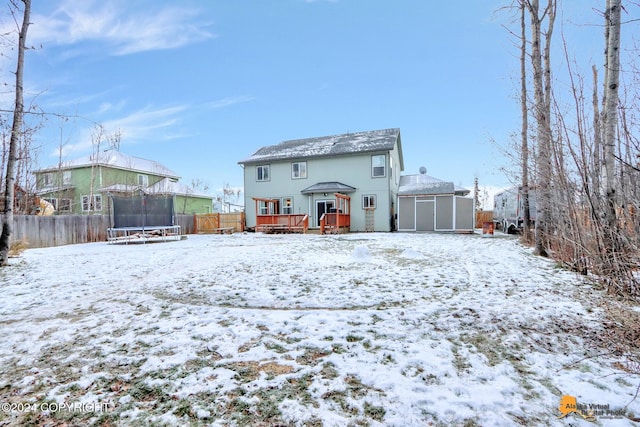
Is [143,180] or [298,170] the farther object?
[143,180]

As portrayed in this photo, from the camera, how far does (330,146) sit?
19.9 m

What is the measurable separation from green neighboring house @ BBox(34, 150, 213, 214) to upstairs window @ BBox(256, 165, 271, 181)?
21.4 feet

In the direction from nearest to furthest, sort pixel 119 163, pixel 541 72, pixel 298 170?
pixel 541 72
pixel 298 170
pixel 119 163

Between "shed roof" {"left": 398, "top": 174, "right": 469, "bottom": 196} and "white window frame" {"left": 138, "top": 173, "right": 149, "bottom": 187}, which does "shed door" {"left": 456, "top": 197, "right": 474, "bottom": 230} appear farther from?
"white window frame" {"left": 138, "top": 173, "right": 149, "bottom": 187}

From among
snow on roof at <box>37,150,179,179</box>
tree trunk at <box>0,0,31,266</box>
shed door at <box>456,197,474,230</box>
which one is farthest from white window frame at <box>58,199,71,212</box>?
shed door at <box>456,197,474,230</box>

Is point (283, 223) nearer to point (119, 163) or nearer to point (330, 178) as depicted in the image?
point (330, 178)

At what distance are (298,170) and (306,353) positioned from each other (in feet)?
57.8

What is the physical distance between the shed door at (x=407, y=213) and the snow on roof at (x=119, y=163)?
795 inches

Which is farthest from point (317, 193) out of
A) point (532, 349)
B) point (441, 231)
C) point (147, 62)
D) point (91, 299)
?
point (532, 349)

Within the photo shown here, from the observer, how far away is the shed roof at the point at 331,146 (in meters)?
18.4

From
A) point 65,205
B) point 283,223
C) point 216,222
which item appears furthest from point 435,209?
point 65,205

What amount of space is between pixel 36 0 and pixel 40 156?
344 inches

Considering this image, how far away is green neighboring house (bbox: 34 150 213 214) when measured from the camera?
19.8m

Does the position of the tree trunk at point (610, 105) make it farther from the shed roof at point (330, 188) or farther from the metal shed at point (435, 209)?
the shed roof at point (330, 188)
